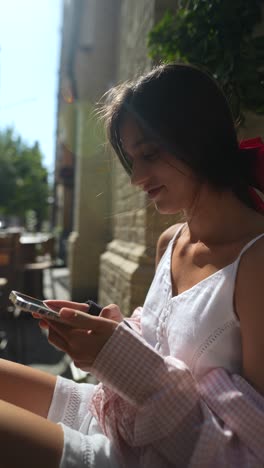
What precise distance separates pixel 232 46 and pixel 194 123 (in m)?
1.11

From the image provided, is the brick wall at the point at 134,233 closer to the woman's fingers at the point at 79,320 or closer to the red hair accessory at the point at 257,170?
the red hair accessory at the point at 257,170

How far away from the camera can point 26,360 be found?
3.93 metres

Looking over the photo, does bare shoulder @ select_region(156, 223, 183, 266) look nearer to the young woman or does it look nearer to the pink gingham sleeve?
the young woman

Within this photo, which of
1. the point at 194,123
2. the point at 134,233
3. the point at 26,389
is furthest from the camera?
the point at 134,233

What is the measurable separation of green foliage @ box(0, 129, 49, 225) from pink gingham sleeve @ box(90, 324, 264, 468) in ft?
89.4

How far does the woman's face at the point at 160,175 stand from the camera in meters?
1.23

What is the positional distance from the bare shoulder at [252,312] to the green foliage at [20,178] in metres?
27.3

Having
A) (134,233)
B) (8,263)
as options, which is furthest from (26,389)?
(8,263)

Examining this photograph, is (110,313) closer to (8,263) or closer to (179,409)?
(179,409)

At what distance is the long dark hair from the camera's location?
1209 millimetres

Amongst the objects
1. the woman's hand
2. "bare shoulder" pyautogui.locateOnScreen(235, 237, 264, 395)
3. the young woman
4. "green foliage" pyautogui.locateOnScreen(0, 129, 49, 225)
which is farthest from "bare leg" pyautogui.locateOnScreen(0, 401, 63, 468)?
"green foliage" pyautogui.locateOnScreen(0, 129, 49, 225)

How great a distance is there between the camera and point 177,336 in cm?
113

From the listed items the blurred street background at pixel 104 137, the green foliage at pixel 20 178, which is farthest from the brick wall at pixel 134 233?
the green foliage at pixel 20 178

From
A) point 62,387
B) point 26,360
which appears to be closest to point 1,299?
point 26,360
